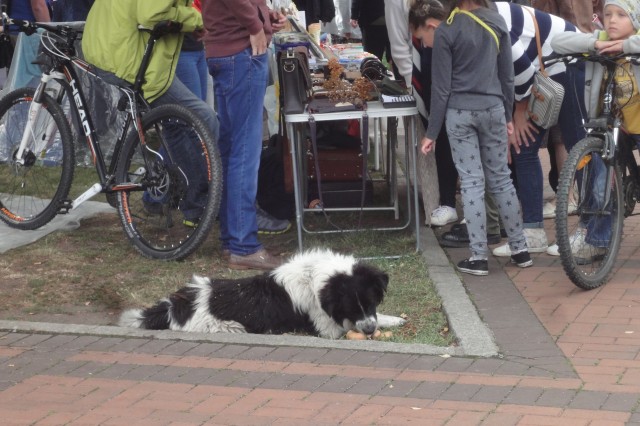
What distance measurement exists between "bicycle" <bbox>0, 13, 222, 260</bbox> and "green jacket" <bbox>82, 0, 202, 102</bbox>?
0.06m

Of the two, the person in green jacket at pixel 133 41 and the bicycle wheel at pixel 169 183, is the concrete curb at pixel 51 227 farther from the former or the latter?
→ the person in green jacket at pixel 133 41

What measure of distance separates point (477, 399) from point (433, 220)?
3.24 m

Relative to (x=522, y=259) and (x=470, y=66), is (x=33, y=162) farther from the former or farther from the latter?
(x=522, y=259)

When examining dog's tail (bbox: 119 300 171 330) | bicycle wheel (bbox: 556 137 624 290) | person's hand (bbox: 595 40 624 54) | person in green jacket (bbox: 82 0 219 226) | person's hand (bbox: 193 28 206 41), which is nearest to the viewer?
dog's tail (bbox: 119 300 171 330)

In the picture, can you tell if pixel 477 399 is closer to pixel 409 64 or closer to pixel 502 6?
pixel 502 6

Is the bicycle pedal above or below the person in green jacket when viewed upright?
below

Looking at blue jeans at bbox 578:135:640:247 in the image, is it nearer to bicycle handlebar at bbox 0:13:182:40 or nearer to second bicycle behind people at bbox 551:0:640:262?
second bicycle behind people at bbox 551:0:640:262

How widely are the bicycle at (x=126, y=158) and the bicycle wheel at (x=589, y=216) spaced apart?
6.45ft

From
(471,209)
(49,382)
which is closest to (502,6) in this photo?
(471,209)

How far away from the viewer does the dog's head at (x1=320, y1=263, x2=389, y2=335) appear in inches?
218

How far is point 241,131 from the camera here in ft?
22.5

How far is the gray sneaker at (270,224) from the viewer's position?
7840 mm

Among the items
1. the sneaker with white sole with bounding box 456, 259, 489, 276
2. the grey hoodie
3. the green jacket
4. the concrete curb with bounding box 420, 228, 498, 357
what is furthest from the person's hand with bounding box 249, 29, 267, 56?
the sneaker with white sole with bounding box 456, 259, 489, 276

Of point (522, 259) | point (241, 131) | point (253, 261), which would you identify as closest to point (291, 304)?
point (253, 261)
